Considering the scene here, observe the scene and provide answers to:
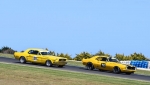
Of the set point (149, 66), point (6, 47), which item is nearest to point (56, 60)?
point (149, 66)

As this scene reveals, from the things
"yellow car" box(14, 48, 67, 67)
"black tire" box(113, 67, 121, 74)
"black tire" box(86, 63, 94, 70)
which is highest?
"yellow car" box(14, 48, 67, 67)

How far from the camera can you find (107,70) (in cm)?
3186

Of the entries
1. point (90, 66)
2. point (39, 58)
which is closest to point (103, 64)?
point (90, 66)

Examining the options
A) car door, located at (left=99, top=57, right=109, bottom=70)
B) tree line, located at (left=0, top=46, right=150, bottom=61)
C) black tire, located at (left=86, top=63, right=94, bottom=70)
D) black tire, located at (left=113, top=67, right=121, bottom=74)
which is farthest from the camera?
tree line, located at (left=0, top=46, right=150, bottom=61)

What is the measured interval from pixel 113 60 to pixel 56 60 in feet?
15.0

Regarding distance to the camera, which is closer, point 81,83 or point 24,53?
point 81,83

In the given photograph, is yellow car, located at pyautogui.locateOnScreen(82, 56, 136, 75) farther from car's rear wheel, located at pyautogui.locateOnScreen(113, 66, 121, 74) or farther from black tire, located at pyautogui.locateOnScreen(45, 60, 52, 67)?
black tire, located at pyautogui.locateOnScreen(45, 60, 52, 67)

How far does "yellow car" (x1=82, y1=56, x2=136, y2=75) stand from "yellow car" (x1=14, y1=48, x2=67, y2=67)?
2.20 meters

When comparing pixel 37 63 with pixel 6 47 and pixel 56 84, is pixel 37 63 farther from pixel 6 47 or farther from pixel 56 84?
pixel 6 47

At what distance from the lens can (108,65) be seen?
31.5m

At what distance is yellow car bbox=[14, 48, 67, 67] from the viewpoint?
31.7 metres

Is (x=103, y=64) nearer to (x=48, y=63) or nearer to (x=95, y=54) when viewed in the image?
(x=48, y=63)

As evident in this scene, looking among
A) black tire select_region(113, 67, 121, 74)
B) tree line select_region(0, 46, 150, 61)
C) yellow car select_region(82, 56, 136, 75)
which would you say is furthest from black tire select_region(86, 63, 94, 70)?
tree line select_region(0, 46, 150, 61)

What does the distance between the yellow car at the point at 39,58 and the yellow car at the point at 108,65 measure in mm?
2199
